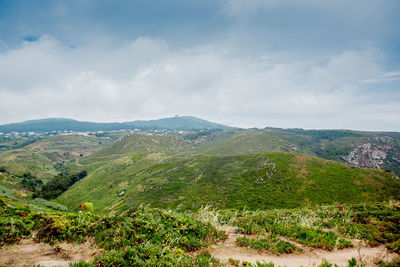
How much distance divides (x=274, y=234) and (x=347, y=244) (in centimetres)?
311

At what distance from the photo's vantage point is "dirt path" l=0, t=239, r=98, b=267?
5930 millimetres

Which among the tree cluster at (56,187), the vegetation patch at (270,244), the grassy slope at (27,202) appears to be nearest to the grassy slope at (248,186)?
the tree cluster at (56,187)

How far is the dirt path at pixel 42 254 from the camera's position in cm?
593

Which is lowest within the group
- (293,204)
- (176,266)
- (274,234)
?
(293,204)

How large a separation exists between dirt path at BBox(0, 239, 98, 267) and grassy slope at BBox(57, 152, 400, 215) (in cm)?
4412

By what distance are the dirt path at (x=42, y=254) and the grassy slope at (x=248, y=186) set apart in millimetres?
44117

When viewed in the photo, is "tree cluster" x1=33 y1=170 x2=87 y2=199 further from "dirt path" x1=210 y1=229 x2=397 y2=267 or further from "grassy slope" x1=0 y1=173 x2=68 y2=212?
"dirt path" x1=210 y1=229 x2=397 y2=267

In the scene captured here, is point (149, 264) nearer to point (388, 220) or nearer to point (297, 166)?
point (388, 220)

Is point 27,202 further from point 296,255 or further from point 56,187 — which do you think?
point 56,187

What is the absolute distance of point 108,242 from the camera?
23.8ft

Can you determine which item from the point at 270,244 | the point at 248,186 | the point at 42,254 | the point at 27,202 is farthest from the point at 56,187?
the point at 270,244

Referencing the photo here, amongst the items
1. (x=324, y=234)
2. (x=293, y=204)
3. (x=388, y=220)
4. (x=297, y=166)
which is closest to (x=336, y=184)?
(x=297, y=166)

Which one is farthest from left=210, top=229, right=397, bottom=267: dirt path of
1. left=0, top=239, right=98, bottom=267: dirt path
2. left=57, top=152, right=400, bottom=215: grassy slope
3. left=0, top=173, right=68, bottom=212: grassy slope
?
left=57, top=152, right=400, bottom=215: grassy slope

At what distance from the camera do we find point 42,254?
649 centimetres
